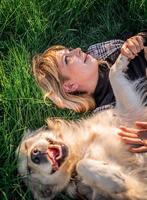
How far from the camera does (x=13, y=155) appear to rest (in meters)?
3.45

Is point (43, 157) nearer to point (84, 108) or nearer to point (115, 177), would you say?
Answer: point (115, 177)

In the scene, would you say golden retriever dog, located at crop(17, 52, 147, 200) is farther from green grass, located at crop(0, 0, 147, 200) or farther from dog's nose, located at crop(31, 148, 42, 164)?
green grass, located at crop(0, 0, 147, 200)

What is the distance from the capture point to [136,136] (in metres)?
3.31

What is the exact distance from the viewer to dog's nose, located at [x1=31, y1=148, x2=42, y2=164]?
10.5 ft

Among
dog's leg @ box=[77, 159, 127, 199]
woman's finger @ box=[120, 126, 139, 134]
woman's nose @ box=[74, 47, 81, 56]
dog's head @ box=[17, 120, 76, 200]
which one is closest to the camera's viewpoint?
dog's leg @ box=[77, 159, 127, 199]

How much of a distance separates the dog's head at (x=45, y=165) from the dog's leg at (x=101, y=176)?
0.15 m

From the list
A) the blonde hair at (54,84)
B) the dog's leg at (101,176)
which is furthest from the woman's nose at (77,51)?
the dog's leg at (101,176)

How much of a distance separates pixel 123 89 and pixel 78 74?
48cm

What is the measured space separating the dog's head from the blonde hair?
2.03 ft

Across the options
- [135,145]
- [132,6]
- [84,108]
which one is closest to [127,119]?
[135,145]

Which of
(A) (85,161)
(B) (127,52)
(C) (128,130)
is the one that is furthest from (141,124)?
(B) (127,52)

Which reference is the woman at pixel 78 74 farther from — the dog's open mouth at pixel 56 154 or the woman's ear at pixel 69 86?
the dog's open mouth at pixel 56 154

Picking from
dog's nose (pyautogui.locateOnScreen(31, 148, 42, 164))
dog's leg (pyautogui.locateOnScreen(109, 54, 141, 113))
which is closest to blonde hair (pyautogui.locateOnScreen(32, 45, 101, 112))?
dog's leg (pyautogui.locateOnScreen(109, 54, 141, 113))

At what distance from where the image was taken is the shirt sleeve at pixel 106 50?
420cm
